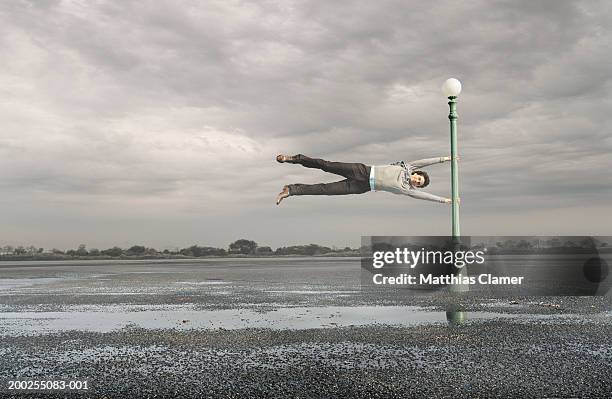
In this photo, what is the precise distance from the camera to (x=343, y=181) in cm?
1373

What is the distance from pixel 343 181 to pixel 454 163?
486 centimetres

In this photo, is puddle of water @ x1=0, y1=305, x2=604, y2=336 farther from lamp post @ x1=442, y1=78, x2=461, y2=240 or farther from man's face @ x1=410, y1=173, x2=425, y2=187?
lamp post @ x1=442, y1=78, x2=461, y2=240

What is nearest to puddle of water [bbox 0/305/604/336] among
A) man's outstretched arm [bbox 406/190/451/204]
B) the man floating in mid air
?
man's outstretched arm [bbox 406/190/451/204]

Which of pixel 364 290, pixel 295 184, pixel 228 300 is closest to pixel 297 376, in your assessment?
pixel 295 184

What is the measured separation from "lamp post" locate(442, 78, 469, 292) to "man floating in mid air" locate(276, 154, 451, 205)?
3.12 m

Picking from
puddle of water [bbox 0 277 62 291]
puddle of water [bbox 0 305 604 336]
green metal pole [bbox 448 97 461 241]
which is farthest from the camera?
puddle of water [bbox 0 277 62 291]

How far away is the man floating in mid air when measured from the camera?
44.1ft

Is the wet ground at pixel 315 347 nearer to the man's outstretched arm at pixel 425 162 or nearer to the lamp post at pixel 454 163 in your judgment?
the lamp post at pixel 454 163

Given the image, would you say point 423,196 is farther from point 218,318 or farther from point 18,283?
point 18,283

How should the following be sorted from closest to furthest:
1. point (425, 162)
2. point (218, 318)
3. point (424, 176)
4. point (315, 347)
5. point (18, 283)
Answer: point (315, 347) → point (218, 318) → point (424, 176) → point (425, 162) → point (18, 283)

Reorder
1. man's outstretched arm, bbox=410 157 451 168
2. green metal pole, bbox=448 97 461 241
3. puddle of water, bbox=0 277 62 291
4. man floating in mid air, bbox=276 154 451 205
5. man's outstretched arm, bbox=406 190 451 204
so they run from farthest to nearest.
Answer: puddle of water, bbox=0 277 62 291 → green metal pole, bbox=448 97 461 241 → man's outstretched arm, bbox=410 157 451 168 → man's outstretched arm, bbox=406 190 451 204 → man floating in mid air, bbox=276 154 451 205

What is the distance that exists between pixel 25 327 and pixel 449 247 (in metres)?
12.0

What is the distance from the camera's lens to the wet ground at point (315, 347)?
655 cm

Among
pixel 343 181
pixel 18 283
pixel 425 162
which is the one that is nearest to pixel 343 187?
pixel 343 181
